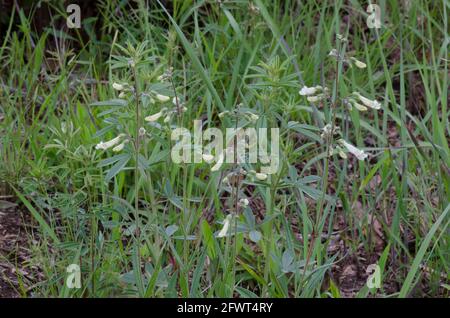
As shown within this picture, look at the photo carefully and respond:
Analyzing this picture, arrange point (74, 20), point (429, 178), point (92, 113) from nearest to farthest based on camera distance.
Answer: point (429, 178) < point (92, 113) < point (74, 20)

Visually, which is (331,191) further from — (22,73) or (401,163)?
→ (22,73)

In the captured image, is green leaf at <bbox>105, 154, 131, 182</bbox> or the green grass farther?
the green grass

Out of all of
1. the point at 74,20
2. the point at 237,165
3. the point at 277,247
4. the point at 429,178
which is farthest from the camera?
the point at 74,20

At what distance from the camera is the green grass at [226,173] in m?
2.71

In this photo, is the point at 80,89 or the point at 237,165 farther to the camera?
the point at 80,89

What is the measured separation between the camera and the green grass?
2709mm

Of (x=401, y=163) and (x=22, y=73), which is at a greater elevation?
(x=22, y=73)

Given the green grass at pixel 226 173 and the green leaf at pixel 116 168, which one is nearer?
the green leaf at pixel 116 168

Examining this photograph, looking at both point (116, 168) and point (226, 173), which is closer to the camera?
point (116, 168)

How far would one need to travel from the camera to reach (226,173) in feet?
11.0
